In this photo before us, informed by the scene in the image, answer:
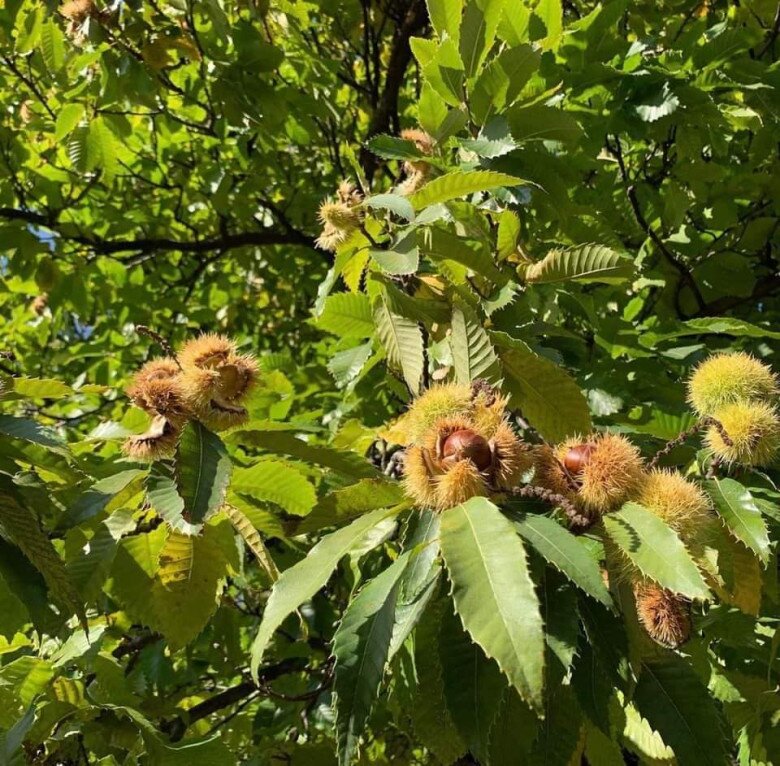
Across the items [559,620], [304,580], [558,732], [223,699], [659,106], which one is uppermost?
[659,106]

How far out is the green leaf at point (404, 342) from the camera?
140 cm

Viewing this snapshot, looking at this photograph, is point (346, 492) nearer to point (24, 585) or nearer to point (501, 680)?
point (501, 680)

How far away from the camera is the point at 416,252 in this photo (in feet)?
4.40

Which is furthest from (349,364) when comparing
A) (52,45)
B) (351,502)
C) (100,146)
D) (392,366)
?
(52,45)

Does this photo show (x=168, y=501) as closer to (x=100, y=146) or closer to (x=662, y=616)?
(x=662, y=616)

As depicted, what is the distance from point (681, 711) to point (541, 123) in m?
1.20

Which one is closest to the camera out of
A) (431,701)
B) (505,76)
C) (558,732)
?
(558,732)

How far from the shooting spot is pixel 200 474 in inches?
43.8

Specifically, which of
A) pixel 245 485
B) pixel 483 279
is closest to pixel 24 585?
pixel 245 485

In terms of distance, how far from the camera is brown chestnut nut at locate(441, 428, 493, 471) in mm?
1047

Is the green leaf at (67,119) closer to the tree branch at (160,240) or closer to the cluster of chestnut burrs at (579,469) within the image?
the tree branch at (160,240)

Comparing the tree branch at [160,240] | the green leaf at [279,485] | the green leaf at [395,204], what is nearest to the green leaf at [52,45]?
the tree branch at [160,240]

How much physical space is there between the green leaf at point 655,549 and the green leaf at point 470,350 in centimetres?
36

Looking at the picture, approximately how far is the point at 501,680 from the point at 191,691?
2.09 meters
